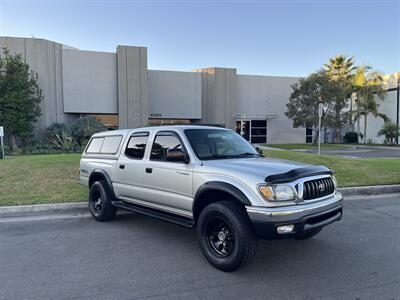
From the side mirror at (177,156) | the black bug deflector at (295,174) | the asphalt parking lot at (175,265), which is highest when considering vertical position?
the side mirror at (177,156)


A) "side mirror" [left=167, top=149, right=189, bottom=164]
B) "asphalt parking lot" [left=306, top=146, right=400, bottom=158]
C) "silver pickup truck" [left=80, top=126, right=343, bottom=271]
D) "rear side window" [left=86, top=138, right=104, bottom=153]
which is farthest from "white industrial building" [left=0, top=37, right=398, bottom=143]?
"side mirror" [left=167, top=149, right=189, bottom=164]

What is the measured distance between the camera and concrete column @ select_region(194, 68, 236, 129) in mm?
31234

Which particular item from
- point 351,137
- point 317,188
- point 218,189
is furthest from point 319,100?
point 218,189

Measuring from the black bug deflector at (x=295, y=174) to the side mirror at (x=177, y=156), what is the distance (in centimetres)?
137

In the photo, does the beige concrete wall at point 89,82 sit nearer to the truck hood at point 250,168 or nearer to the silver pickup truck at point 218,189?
the silver pickup truck at point 218,189

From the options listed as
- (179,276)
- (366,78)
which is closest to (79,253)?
(179,276)

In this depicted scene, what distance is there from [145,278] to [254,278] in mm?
1299

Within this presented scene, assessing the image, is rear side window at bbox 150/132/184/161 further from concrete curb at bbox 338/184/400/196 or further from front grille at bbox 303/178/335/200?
concrete curb at bbox 338/184/400/196

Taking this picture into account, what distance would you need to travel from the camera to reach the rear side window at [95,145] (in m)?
6.99

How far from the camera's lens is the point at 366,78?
33.1 metres

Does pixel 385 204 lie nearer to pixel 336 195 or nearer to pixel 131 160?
pixel 336 195

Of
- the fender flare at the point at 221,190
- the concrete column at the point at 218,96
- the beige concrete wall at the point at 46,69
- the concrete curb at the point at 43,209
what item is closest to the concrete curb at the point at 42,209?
the concrete curb at the point at 43,209

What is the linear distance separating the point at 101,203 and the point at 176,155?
2.63m

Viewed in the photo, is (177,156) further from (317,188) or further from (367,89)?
(367,89)
